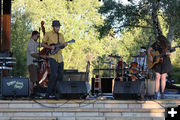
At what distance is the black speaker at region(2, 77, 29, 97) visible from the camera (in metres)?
9.80

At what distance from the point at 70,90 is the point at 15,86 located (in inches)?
46.3

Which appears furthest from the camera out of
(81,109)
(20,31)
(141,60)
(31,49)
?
(20,31)

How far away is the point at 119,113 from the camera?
9352mm

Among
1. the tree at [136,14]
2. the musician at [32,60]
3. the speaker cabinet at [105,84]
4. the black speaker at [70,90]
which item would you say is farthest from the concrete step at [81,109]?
the tree at [136,14]

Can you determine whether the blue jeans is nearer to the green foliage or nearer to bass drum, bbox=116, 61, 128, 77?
bass drum, bbox=116, 61, 128, 77

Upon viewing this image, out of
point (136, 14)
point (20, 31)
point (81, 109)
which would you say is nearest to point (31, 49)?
point (81, 109)

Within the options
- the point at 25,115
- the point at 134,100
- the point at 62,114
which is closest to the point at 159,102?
the point at 134,100

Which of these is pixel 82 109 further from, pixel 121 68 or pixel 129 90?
pixel 121 68

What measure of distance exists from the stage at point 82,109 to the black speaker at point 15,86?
300mm

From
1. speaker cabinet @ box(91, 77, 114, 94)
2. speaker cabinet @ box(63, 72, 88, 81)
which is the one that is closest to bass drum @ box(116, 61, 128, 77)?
speaker cabinet @ box(91, 77, 114, 94)

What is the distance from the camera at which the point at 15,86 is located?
32.2 feet

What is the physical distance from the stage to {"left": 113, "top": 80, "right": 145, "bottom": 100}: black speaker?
313 millimetres

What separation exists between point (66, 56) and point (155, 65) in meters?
27.8

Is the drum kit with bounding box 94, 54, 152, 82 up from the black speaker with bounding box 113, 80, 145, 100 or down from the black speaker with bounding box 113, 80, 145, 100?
up
